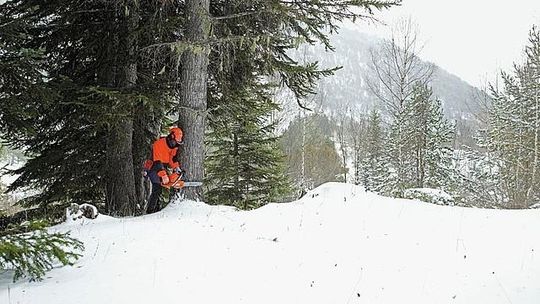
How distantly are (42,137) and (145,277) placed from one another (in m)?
7.61

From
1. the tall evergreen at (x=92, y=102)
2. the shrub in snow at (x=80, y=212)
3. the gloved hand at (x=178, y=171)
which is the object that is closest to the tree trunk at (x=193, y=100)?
the gloved hand at (x=178, y=171)

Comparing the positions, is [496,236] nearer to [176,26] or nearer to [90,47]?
[176,26]

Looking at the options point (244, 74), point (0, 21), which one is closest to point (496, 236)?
point (244, 74)

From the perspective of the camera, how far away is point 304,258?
5199mm

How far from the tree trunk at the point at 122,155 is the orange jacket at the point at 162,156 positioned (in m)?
1.70

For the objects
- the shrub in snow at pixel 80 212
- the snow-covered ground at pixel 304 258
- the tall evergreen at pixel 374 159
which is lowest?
the snow-covered ground at pixel 304 258

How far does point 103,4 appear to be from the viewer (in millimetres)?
9375

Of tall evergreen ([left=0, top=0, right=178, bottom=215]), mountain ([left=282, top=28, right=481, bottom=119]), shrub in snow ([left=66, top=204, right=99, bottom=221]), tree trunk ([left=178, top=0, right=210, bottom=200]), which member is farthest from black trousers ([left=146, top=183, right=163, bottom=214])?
mountain ([left=282, top=28, right=481, bottom=119])

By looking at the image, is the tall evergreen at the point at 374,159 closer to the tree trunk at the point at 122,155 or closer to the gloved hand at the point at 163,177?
the tree trunk at the point at 122,155

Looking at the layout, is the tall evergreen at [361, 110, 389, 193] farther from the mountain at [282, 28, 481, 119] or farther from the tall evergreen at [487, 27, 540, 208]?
the mountain at [282, 28, 481, 119]

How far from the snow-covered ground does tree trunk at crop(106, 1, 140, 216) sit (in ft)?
8.54

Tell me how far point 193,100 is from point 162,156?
45.7 inches

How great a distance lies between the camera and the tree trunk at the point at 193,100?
25.7 feet

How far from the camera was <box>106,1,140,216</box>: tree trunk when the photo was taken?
30.2 feet
